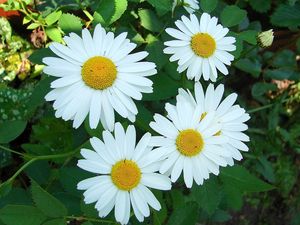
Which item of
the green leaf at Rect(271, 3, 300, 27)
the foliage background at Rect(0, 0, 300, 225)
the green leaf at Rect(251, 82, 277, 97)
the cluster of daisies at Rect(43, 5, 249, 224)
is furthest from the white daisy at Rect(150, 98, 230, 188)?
the green leaf at Rect(251, 82, 277, 97)

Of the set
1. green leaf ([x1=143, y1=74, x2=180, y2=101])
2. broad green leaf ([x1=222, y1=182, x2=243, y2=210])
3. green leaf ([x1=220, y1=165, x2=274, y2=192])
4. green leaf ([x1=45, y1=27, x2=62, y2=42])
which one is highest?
green leaf ([x1=45, y1=27, x2=62, y2=42])

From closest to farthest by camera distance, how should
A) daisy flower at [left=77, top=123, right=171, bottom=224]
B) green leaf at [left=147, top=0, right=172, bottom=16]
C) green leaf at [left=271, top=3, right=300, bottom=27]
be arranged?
daisy flower at [left=77, top=123, right=171, bottom=224]
green leaf at [left=147, top=0, right=172, bottom=16]
green leaf at [left=271, top=3, right=300, bottom=27]

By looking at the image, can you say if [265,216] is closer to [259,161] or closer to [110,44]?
[259,161]

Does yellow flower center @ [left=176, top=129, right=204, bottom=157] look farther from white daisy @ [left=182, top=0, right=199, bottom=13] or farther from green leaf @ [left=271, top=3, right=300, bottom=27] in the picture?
green leaf @ [left=271, top=3, right=300, bottom=27]

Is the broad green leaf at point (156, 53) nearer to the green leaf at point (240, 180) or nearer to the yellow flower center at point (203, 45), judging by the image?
the yellow flower center at point (203, 45)

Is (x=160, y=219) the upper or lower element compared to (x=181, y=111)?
lower

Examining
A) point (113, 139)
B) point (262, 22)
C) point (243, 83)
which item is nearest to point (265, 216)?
point (243, 83)
